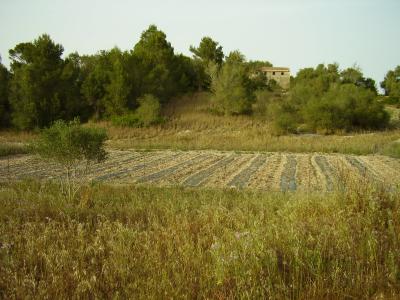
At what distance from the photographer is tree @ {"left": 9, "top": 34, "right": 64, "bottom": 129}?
3516 centimetres

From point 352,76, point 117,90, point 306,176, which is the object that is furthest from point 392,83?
point 306,176

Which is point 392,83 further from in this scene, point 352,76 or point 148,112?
point 148,112

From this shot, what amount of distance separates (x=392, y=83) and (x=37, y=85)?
5331 centimetres

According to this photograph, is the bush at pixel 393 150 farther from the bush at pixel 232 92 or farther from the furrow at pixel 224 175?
the bush at pixel 232 92

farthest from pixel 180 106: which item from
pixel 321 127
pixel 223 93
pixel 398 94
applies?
pixel 398 94

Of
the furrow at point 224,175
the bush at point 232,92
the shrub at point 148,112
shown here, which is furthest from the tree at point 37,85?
the furrow at point 224,175

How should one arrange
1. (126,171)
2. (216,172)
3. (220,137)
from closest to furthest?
(216,172) < (126,171) < (220,137)

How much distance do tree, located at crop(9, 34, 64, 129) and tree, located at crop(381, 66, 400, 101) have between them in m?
48.6

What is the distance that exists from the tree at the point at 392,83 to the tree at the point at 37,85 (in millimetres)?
48556

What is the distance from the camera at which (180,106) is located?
45.2 m

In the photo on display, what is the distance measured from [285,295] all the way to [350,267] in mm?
690

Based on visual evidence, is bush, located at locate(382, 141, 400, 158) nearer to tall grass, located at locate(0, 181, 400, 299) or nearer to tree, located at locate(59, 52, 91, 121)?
tall grass, located at locate(0, 181, 400, 299)

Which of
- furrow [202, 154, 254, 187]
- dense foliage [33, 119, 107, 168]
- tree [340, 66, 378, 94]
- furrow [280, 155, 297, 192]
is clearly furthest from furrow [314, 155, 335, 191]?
tree [340, 66, 378, 94]

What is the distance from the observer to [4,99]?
37.3 metres
